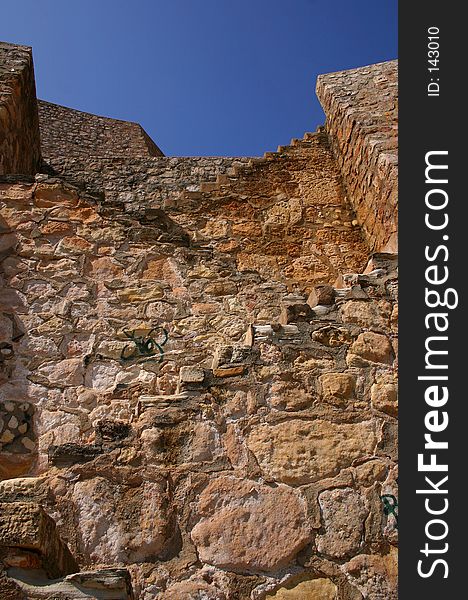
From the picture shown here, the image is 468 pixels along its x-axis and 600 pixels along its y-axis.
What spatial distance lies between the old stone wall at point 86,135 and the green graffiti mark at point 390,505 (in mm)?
8576

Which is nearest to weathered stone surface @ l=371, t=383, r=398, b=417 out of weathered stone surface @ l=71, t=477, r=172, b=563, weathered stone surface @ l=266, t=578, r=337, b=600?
weathered stone surface @ l=266, t=578, r=337, b=600

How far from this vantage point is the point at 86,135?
1078cm

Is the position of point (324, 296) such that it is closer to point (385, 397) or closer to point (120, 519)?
point (385, 397)

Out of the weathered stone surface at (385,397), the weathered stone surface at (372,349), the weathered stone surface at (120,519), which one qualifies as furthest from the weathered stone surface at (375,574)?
the weathered stone surface at (372,349)

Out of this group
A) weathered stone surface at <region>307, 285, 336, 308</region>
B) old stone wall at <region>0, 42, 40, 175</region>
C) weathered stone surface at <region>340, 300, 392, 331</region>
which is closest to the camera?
weathered stone surface at <region>340, 300, 392, 331</region>

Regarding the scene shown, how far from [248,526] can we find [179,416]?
511 millimetres

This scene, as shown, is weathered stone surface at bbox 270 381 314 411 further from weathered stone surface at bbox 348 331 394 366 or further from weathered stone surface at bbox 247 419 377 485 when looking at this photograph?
weathered stone surface at bbox 348 331 394 366

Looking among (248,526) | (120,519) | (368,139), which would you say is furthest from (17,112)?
(248,526)

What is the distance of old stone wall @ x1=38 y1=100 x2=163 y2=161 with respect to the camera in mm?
10195

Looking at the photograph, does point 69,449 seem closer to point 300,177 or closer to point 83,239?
point 83,239

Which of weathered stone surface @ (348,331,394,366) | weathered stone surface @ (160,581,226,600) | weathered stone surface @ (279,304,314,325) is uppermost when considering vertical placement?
weathered stone surface @ (279,304,314,325)

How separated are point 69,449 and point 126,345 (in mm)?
1547

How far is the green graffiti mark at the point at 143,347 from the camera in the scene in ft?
12.7

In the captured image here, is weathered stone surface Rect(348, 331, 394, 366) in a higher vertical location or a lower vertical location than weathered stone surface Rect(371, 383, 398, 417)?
higher
